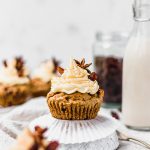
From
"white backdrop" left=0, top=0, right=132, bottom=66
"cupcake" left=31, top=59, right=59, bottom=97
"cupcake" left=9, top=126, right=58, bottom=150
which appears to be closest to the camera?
"cupcake" left=9, top=126, right=58, bottom=150

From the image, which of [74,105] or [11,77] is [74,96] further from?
[11,77]

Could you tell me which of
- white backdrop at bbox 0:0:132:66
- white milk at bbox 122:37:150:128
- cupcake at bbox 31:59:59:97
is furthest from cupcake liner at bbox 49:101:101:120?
white backdrop at bbox 0:0:132:66

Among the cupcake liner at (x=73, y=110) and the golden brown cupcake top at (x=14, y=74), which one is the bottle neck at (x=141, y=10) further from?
the golden brown cupcake top at (x=14, y=74)

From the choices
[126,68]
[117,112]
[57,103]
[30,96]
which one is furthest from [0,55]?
[57,103]

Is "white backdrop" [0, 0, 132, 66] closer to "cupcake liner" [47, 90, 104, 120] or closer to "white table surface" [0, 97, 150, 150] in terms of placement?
"white table surface" [0, 97, 150, 150]

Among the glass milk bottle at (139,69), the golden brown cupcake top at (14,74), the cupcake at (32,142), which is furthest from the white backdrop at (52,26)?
the cupcake at (32,142)

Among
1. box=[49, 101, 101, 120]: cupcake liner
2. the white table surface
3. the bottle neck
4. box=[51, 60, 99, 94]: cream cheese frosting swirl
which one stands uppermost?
the bottle neck
